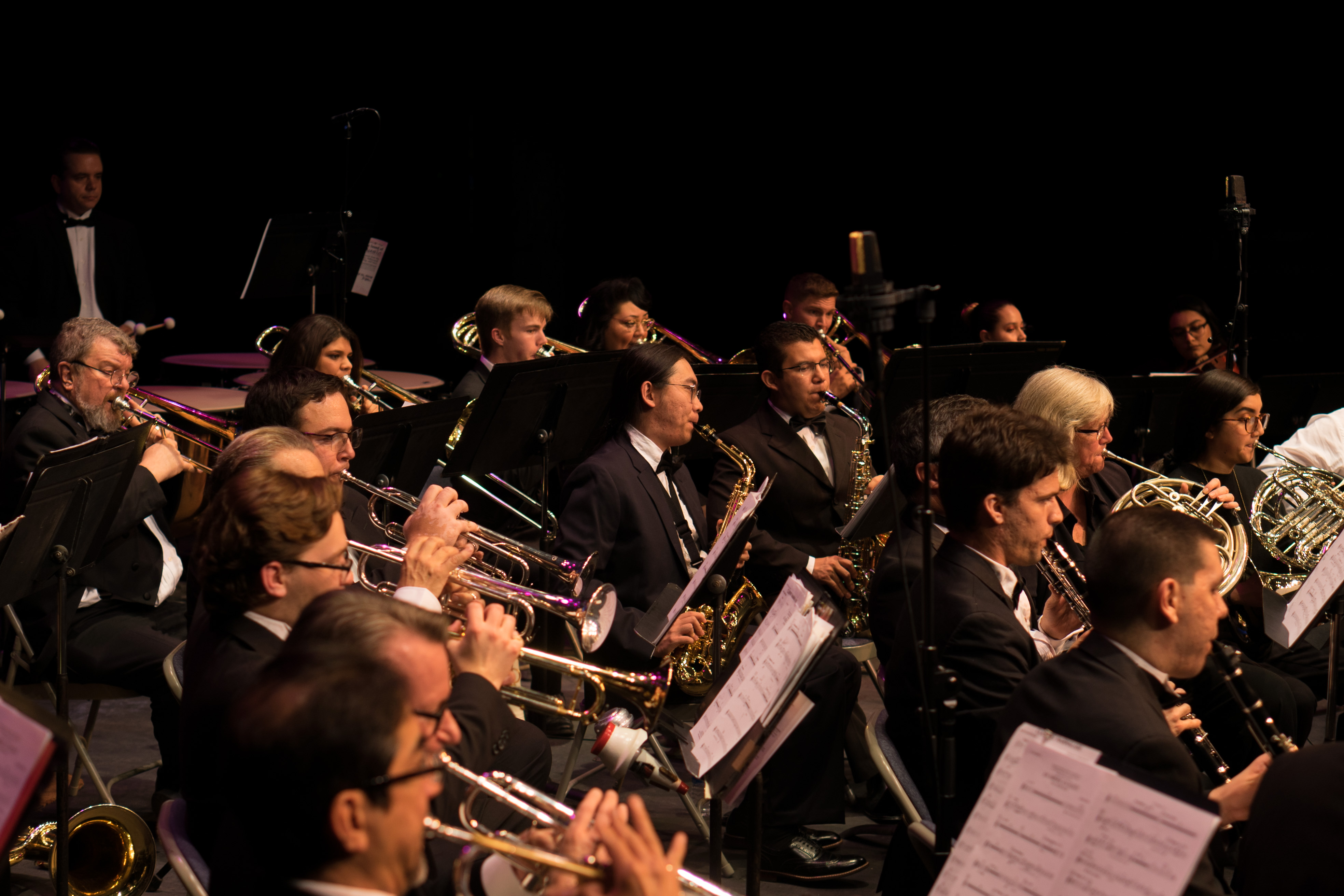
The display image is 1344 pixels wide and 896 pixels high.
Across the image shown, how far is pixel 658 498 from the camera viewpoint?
406 centimetres

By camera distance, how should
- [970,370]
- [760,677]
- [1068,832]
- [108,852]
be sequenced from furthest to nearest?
[970,370], [108,852], [760,677], [1068,832]

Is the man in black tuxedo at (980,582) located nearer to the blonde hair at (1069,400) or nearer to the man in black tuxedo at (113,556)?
the blonde hair at (1069,400)

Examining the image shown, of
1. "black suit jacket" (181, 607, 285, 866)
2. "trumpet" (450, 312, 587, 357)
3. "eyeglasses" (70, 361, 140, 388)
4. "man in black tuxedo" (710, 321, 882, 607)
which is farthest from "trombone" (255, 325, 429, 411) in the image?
"black suit jacket" (181, 607, 285, 866)

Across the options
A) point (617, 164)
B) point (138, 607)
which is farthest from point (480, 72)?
point (138, 607)

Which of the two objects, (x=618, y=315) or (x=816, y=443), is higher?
(x=618, y=315)

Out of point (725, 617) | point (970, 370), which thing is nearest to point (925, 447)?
point (725, 617)

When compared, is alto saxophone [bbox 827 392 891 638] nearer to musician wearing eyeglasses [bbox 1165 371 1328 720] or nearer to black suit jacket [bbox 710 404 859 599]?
black suit jacket [bbox 710 404 859 599]

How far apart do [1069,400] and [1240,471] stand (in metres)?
0.93

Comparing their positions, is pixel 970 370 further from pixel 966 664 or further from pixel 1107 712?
pixel 1107 712

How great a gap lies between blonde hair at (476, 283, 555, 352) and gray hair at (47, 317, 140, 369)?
61.2 inches

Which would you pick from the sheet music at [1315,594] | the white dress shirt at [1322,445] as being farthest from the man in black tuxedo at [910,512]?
the white dress shirt at [1322,445]

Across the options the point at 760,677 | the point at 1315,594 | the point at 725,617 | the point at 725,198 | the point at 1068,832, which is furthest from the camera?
the point at 725,198

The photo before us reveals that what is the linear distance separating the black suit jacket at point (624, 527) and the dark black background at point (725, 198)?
4.36m

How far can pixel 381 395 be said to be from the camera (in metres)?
6.09
